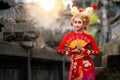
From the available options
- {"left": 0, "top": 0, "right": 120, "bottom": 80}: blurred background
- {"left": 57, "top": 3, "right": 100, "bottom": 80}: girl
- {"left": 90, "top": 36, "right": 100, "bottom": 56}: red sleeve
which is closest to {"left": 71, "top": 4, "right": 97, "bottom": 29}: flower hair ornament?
{"left": 57, "top": 3, "right": 100, "bottom": 80}: girl

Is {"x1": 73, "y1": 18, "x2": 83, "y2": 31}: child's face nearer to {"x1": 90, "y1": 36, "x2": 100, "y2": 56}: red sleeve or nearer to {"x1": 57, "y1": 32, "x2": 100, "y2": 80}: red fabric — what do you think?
{"x1": 57, "y1": 32, "x2": 100, "y2": 80}: red fabric

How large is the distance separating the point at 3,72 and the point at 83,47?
1.91 m

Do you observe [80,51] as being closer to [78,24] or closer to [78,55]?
[78,55]

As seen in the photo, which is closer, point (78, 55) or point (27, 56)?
point (78, 55)

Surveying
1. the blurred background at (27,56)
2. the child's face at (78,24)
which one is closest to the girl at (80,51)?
the child's face at (78,24)

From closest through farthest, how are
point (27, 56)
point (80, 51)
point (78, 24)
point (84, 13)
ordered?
point (80, 51) < point (78, 24) < point (84, 13) < point (27, 56)

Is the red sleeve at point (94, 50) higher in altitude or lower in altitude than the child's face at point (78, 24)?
lower

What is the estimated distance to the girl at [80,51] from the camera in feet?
26.6

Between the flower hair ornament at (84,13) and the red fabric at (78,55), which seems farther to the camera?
the flower hair ornament at (84,13)

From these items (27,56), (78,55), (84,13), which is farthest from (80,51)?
(27,56)

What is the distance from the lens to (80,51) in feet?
26.6

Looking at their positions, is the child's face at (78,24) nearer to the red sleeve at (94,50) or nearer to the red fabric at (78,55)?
the red fabric at (78,55)

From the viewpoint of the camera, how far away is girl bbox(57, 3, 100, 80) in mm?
8109

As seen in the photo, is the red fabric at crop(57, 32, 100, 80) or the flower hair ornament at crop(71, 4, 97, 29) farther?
the flower hair ornament at crop(71, 4, 97, 29)
